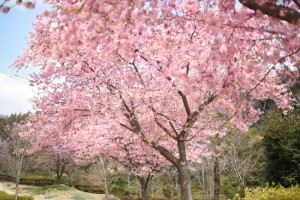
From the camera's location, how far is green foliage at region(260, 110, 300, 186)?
1411 centimetres

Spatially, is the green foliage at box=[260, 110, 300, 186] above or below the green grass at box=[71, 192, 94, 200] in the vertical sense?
above

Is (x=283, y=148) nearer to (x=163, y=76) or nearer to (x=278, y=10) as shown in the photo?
(x=163, y=76)

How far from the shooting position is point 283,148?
1449cm

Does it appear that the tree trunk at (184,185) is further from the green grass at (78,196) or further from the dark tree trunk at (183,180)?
the green grass at (78,196)

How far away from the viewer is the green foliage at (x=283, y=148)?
46.3 feet

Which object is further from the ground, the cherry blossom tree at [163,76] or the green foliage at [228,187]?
the cherry blossom tree at [163,76]

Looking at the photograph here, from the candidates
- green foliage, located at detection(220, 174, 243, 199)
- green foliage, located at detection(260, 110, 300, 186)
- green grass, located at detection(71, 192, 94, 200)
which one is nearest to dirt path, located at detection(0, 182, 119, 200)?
green grass, located at detection(71, 192, 94, 200)

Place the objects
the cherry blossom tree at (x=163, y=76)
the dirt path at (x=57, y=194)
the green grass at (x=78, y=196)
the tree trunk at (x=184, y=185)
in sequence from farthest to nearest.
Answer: the dirt path at (x=57, y=194)
the green grass at (x=78, y=196)
the tree trunk at (x=184, y=185)
the cherry blossom tree at (x=163, y=76)

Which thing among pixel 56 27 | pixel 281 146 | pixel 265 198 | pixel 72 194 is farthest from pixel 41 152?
pixel 56 27

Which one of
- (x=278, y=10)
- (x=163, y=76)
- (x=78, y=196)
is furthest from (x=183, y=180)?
(x=78, y=196)

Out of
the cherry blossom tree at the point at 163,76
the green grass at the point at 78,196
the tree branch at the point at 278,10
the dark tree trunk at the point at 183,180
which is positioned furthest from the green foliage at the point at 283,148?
the green grass at the point at 78,196

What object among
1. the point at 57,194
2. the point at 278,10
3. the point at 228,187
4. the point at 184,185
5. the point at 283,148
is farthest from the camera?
the point at 57,194

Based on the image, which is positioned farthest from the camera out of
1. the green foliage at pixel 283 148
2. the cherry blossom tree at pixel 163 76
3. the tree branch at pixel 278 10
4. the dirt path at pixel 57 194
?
the dirt path at pixel 57 194

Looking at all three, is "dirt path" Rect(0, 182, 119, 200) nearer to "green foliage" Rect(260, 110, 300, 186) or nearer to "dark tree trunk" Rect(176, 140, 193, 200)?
"green foliage" Rect(260, 110, 300, 186)
